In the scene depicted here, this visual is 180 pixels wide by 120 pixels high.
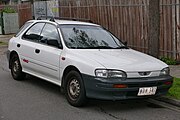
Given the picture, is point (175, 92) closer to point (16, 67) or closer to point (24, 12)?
point (16, 67)

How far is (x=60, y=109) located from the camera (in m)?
6.01

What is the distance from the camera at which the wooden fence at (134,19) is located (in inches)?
413

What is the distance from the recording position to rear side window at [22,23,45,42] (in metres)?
7.68

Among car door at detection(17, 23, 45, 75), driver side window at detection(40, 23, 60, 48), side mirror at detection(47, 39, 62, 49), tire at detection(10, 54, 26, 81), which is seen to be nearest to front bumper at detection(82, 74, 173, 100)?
side mirror at detection(47, 39, 62, 49)

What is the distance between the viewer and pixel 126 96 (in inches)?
224

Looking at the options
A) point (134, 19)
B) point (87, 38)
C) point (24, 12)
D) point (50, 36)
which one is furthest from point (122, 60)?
point (24, 12)

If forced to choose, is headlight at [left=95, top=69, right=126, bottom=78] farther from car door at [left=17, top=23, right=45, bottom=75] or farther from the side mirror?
car door at [left=17, top=23, right=45, bottom=75]

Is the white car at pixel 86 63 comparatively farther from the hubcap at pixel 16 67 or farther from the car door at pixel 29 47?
the hubcap at pixel 16 67

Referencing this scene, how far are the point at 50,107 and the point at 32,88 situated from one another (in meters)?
1.70

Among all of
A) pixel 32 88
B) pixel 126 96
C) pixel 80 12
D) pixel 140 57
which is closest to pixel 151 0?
pixel 140 57

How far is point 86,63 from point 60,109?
966 mm

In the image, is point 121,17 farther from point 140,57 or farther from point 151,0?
point 140,57

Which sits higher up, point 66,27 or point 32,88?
point 66,27

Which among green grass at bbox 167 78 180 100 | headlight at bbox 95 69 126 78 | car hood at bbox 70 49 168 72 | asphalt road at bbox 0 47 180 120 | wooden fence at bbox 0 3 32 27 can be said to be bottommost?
asphalt road at bbox 0 47 180 120
